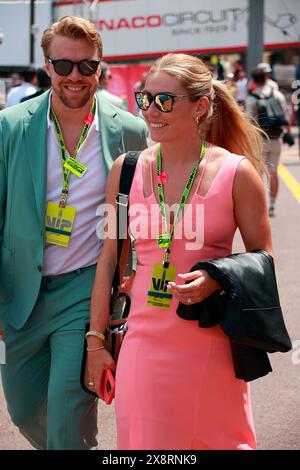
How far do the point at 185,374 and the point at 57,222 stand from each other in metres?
1.00

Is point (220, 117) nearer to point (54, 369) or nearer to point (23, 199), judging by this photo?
point (23, 199)

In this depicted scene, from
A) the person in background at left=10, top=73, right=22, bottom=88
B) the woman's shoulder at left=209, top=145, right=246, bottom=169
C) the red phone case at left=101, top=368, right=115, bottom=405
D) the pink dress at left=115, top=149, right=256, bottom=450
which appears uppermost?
the woman's shoulder at left=209, top=145, right=246, bottom=169

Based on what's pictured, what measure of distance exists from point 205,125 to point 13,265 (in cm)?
102

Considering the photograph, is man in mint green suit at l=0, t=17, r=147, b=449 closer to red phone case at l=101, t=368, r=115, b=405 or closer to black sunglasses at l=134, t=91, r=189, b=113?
red phone case at l=101, t=368, r=115, b=405

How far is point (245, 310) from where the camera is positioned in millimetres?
2770

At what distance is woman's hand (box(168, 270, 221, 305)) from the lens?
2.72 metres

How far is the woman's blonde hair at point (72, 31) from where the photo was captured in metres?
3.54

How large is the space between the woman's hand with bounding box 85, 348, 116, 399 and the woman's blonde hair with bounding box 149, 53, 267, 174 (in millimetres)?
868

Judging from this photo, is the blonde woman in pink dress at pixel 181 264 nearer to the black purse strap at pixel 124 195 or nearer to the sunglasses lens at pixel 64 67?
the black purse strap at pixel 124 195

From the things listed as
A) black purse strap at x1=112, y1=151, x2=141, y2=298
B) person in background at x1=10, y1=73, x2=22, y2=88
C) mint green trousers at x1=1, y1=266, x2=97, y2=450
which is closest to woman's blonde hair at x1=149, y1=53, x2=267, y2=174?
black purse strap at x1=112, y1=151, x2=141, y2=298

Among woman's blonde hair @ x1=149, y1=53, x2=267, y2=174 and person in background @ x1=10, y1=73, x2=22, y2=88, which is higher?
woman's blonde hair @ x1=149, y1=53, x2=267, y2=174

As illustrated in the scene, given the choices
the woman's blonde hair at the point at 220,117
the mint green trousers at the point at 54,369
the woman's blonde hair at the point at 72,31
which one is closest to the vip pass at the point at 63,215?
the mint green trousers at the point at 54,369

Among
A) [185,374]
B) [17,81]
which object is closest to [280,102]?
[17,81]
